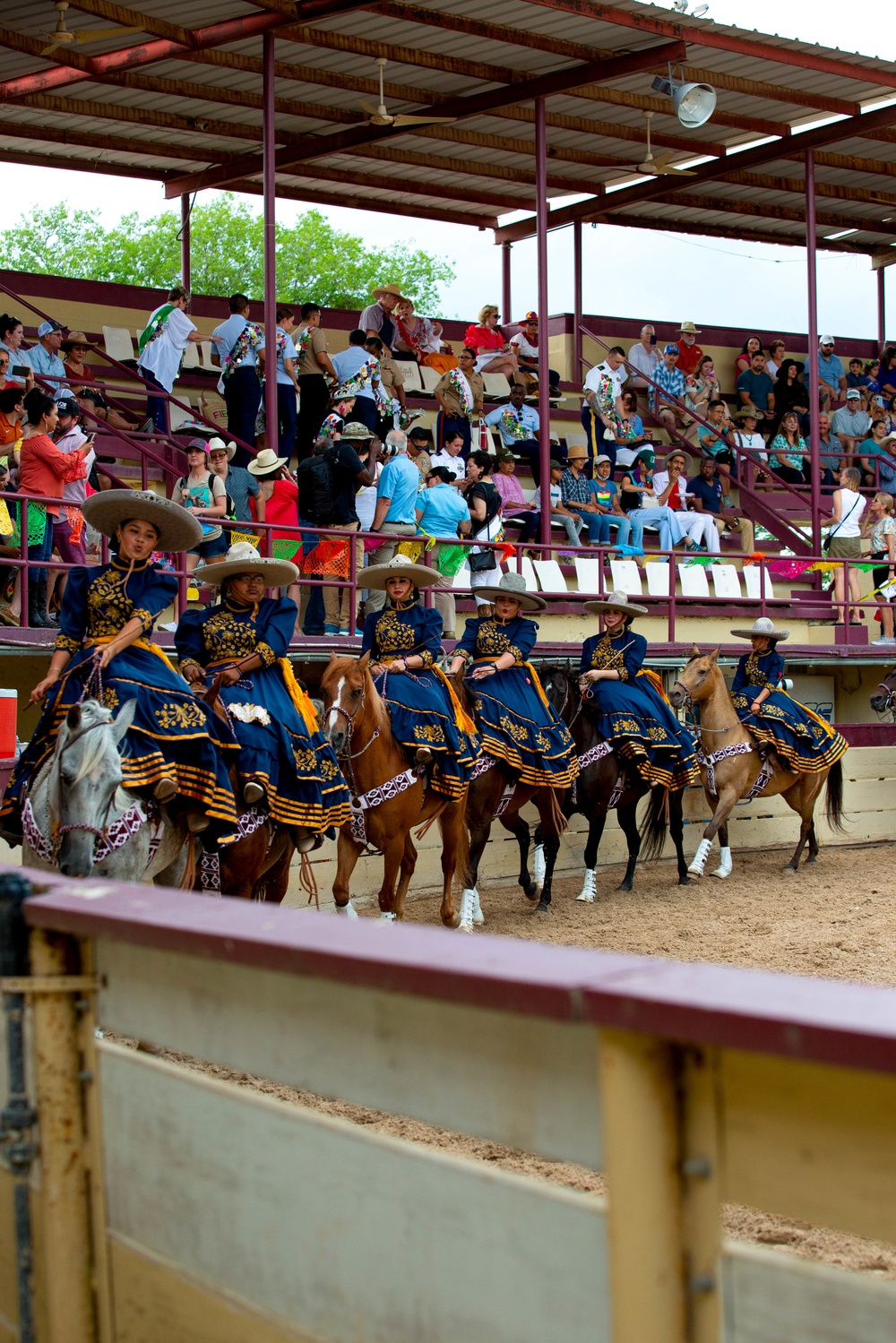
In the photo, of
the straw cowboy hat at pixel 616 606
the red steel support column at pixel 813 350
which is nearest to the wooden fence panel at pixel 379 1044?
the straw cowboy hat at pixel 616 606

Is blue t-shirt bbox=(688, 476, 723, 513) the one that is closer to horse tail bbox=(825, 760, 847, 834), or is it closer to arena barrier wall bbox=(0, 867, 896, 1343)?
horse tail bbox=(825, 760, 847, 834)

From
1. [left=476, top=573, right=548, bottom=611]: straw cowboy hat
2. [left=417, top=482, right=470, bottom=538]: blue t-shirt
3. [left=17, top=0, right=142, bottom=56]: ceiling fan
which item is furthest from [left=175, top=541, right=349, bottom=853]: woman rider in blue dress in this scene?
[left=17, top=0, right=142, bottom=56]: ceiling fan

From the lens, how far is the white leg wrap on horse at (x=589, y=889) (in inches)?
522

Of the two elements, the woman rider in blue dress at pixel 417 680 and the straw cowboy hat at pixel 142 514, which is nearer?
the straw cowboy hat at pixel 142 514

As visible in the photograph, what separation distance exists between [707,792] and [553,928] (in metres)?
3.58

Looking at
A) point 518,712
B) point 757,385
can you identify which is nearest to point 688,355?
point 757,385

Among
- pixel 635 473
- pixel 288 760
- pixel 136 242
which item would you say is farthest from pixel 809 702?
pixel 136 242

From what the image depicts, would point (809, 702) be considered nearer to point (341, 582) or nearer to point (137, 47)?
point (341, 582)

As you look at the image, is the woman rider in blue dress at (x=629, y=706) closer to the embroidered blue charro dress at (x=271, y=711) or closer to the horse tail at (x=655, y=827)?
the horse tail at (x=655, y=827)

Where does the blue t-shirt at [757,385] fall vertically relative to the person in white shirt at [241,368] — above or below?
above

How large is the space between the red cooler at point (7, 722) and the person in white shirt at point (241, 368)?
5.86m

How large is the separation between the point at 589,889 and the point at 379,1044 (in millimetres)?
11301

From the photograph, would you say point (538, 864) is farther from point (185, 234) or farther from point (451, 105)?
point (185, 234)

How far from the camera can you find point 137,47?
48.8 ft
